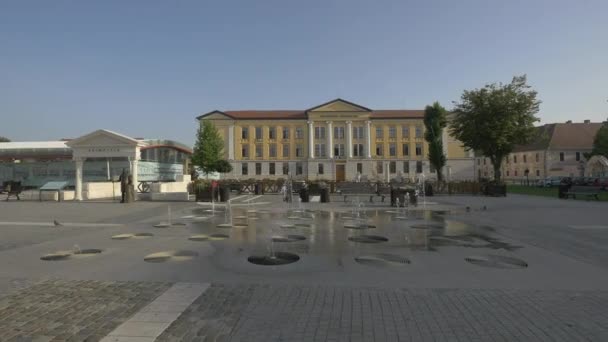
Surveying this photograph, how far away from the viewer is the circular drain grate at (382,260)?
615cm

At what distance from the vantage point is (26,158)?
4262 centimetres

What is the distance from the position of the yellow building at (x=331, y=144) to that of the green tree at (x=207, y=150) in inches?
447

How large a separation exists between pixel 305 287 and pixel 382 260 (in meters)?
2.22

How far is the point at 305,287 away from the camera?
4789 millimetres

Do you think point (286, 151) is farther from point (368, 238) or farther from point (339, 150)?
point (368, 238)

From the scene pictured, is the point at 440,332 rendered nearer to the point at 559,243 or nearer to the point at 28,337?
the point at 28,337

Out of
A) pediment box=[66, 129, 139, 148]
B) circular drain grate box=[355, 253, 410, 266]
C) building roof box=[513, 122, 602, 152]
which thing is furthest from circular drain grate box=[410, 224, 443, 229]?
building roof box=[513, 122, 602, 152]

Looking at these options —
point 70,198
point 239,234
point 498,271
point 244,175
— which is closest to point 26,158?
point 70,198

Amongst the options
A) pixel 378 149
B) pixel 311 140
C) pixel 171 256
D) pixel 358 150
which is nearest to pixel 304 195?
pixel 171 256

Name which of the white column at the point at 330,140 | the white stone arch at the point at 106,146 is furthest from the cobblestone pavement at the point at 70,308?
the white column at the point at 330,140

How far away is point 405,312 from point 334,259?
265cm

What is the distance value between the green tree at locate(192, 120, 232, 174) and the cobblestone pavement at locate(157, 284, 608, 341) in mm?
46795

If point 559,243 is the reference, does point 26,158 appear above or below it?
above

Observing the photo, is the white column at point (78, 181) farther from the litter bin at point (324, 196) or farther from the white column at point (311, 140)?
the white column at point (311, 140)
